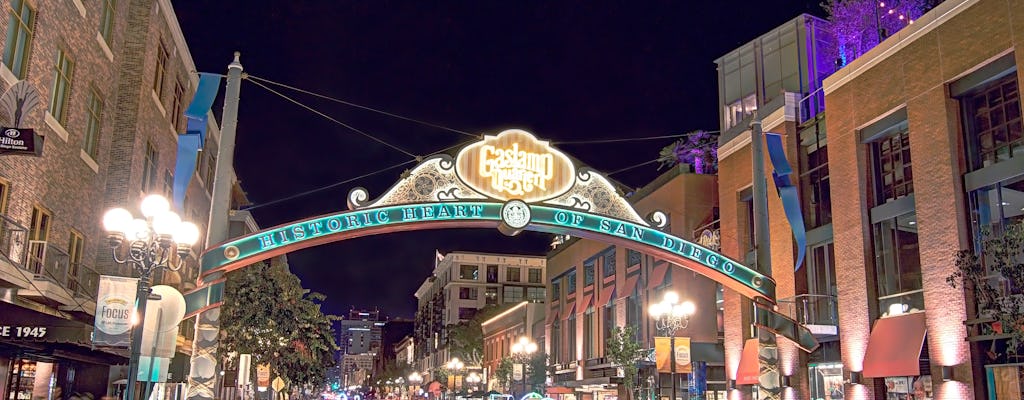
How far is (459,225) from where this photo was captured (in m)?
18.1

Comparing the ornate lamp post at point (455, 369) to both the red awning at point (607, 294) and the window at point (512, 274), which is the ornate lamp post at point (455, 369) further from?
the window at point (512, 274)

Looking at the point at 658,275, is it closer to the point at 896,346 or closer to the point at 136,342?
the point at 896,346

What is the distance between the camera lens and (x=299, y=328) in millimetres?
34375

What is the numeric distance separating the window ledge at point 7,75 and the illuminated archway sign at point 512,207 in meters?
6.70

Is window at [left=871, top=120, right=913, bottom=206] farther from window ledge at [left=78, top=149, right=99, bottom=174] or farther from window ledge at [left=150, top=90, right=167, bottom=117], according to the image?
window ledge at [left=150, top=90, right=167, bottom=117]

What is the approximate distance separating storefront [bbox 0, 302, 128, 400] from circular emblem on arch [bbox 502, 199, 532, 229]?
9256 mm

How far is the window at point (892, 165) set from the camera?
25.5 meters

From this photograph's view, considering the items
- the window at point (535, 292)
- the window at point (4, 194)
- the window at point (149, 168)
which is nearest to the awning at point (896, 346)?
the window at point (4, 194)

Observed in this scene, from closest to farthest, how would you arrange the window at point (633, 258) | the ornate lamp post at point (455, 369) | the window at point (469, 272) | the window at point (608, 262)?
the window at point (633, 258), the window at point (608, 262), the ornate lamp post at point (455, 369), the window at point (469, 272)

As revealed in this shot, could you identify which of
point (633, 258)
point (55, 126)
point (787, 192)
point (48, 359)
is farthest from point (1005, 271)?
point (633, 258)

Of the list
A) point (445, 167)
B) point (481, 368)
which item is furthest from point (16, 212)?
Result: point (481, 368)

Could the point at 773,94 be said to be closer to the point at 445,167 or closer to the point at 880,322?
the point at 880,322

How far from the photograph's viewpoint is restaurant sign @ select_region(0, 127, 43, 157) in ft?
48.2

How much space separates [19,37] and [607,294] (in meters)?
34.4
